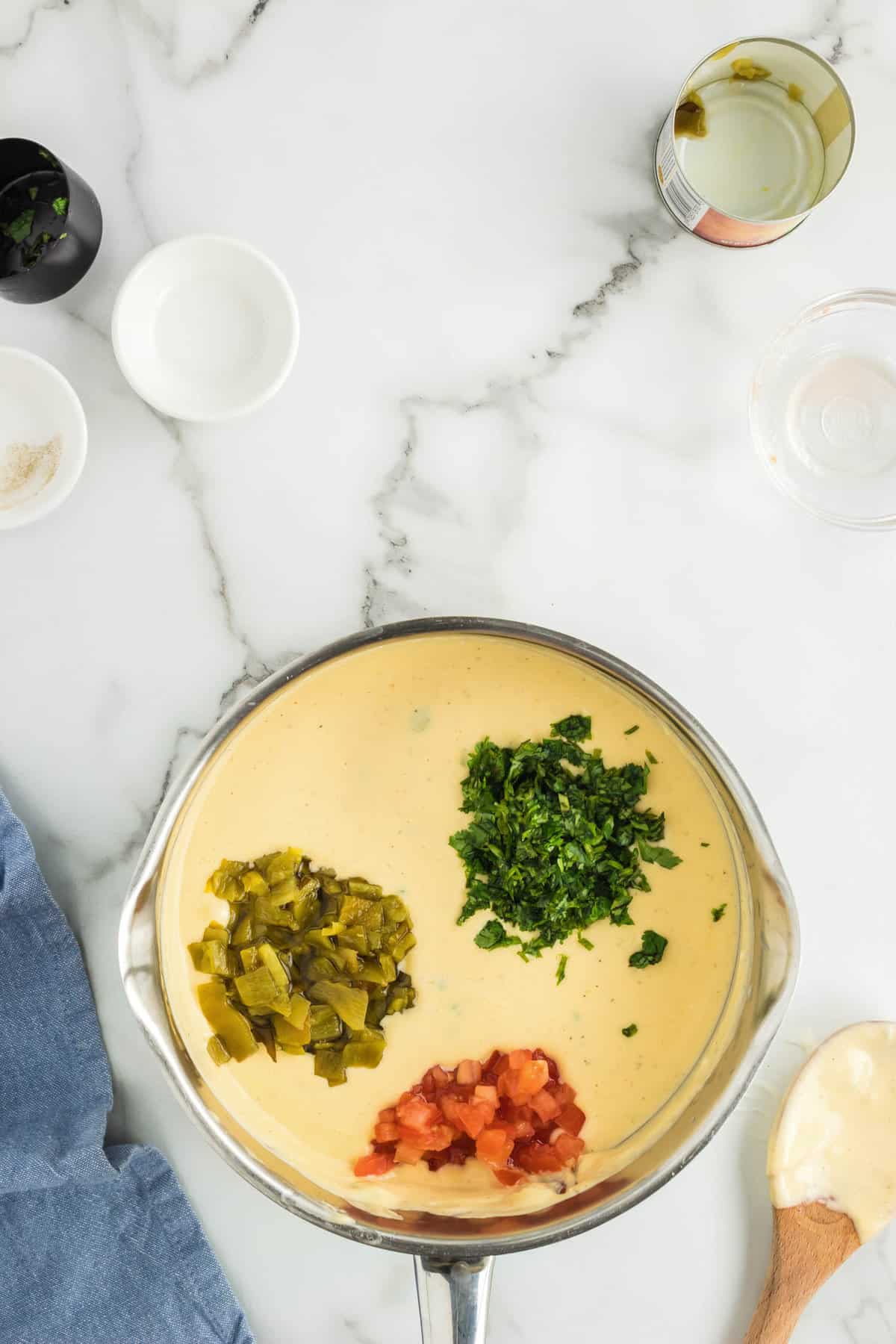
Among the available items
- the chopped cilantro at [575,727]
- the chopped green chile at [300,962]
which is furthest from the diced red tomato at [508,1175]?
the chopped cilantro at [575,727]

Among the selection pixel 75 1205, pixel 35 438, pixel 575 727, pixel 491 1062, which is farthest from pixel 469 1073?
pixel 35 438

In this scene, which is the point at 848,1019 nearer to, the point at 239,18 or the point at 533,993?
the point at 533,993

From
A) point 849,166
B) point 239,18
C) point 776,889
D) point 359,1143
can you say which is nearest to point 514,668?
point 776,889

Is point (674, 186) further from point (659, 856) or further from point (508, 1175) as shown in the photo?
point (508, 1175)

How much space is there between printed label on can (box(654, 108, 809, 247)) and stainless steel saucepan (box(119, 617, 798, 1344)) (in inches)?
26.0

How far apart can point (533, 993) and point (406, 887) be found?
0.25m

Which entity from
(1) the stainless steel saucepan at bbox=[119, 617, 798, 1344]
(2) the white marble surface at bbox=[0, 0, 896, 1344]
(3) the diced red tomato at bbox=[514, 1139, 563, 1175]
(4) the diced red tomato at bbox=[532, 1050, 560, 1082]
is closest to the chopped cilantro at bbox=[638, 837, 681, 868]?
(1) the stainless steel saucepan at bbox=[119, 617, 798, 1344]

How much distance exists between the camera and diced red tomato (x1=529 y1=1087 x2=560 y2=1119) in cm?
161

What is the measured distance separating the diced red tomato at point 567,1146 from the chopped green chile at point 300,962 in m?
0.28

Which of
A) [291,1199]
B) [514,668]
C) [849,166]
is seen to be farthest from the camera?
[849,166]

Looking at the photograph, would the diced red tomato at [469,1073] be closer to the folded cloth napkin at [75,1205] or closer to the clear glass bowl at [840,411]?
the folded cloth napkin at [75,1205]

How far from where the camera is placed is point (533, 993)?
1.66 meters

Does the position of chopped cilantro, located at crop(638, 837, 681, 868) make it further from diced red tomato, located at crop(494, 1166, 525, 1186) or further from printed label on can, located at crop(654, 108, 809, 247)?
printed label on can, located at crop(654, 108, 809, 247)

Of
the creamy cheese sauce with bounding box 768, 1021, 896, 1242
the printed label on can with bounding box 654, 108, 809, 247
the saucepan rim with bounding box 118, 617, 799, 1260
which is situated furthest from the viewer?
the creamy cheese sauce with bounding box 768, 1021, 896, 1242
